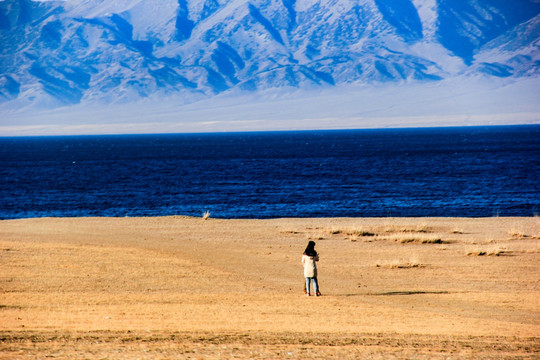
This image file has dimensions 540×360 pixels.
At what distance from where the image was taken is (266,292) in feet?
69.5

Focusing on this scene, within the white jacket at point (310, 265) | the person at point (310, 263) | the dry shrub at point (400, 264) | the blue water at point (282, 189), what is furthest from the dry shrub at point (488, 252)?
the blue water at point (282, 189)

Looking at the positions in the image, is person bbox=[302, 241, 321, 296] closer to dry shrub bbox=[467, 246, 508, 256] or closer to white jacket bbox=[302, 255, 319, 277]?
white jacket bbox=[302, 255, 319, 277]

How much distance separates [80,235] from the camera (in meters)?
34.2

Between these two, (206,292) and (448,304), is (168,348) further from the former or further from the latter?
(448,304)

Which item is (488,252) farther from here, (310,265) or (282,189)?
(282,189)

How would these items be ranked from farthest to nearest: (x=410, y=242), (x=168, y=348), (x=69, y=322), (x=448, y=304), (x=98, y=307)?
(x=410, y=242), (x=448, y=304), (x=98, y=307), (x=69, y=322), (x=168, y=348)

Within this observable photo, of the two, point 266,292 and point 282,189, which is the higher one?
point 266,292

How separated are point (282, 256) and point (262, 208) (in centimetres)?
2468

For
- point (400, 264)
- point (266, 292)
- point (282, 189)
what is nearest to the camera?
point (266, 292)

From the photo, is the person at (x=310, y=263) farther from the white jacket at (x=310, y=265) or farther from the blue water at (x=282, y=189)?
the blue water at (x=282, y=189)

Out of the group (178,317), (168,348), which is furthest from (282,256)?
(168,348)

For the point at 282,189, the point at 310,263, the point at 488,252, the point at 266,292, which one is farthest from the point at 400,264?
the point at 282,189

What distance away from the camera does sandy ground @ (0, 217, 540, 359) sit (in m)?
14.1

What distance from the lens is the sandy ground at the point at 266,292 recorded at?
14.1m
